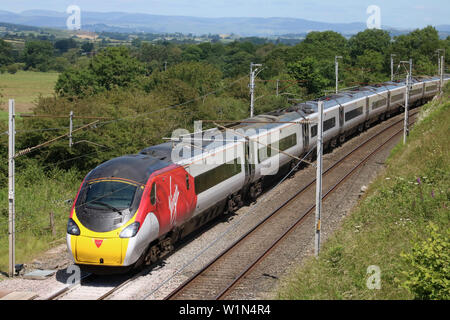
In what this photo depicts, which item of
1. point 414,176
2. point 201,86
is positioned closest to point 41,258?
point 414,176

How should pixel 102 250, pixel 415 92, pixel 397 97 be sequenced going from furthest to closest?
pixel 415 92 → pixel 397 97 → pixel 102 250

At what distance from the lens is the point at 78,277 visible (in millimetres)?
15672

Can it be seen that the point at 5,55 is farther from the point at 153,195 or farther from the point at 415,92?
the point at 153,195

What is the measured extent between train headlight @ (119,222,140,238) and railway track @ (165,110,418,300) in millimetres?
1846

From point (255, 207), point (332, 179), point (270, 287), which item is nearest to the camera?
point (270, 287)

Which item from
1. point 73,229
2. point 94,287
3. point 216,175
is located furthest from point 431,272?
point 216,175

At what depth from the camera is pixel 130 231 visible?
14.6 meters

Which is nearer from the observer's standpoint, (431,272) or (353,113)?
(431,272)

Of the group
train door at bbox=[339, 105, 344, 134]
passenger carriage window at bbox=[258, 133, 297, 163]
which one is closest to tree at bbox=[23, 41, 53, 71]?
train door at bbox=[339, 105, 344, 134]

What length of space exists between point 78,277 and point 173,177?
3891 mm

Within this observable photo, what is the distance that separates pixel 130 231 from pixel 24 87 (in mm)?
90227

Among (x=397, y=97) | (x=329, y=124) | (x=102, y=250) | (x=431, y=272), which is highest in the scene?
(x=397, y=97)

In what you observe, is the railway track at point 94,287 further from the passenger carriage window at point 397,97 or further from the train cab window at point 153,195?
the passenger carriage window at point 397,97
